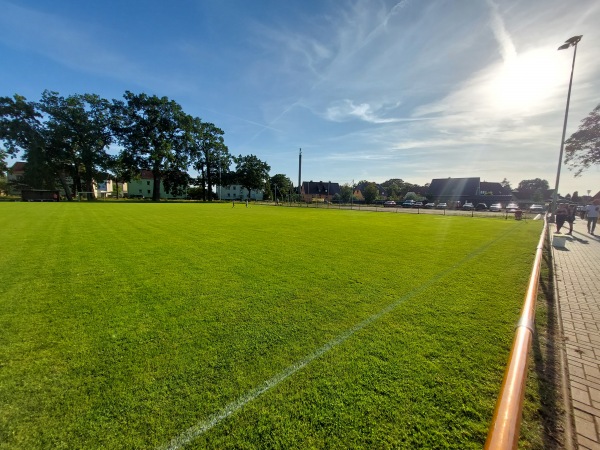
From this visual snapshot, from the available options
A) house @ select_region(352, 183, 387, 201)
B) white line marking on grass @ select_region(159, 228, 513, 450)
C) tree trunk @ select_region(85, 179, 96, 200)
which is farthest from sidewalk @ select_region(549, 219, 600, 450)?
house @ select_region(352, 183, 387, 201)

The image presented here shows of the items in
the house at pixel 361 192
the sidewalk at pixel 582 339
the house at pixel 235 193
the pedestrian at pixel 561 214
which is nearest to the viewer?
the sidewalk at pixel 582 339

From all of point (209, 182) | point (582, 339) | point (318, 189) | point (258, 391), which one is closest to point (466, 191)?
point (318, 189)

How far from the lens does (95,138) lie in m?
51.8

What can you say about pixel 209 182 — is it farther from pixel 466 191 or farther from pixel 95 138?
pixel 466 191

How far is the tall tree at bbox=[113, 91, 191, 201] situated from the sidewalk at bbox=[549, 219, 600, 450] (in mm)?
59023

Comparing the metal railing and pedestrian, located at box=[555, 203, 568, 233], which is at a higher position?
pedestrian, located at box=[555, 203, 568, 233]

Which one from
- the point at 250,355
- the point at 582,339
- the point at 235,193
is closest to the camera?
the point at 250,355

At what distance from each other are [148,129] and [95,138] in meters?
9.78

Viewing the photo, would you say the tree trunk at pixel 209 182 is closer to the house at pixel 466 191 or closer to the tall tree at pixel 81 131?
the tall tree at pixel 81 131

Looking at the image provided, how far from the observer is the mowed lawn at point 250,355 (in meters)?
2.14

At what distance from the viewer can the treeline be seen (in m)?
48.4

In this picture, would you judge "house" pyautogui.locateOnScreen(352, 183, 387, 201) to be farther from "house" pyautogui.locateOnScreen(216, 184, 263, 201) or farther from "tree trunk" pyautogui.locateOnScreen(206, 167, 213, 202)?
"tree trunk" pyautogui.locateOnScreen(206, 167, 213, 202)

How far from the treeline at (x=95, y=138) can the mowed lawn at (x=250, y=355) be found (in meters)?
55.3

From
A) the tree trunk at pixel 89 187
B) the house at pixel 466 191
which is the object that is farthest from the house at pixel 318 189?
the tree trunk at pixel 89 187
